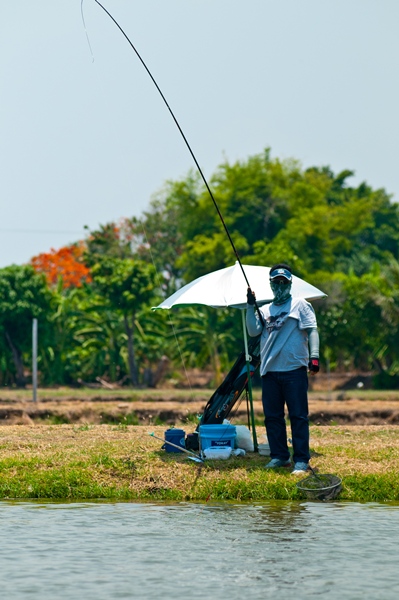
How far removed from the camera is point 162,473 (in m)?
10.0

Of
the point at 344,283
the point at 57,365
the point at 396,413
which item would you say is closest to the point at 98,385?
the point at 57,365

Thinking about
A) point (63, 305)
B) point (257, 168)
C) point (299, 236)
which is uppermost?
point (257, 168)

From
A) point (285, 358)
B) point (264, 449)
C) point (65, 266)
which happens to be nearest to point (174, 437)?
point (264, 449)

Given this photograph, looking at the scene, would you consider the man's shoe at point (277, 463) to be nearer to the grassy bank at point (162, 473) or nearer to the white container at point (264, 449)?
the grassy bank at point (162, 473)

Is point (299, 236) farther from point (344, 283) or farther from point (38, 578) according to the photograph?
point (38, 578)

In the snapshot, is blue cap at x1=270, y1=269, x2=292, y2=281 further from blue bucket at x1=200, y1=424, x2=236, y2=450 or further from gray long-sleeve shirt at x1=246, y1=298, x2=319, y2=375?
blue bucket at x1=200, y1=424, x2=236, y2=450

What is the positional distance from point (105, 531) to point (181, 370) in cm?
3488

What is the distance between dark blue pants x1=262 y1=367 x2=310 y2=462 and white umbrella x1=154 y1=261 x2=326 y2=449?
697 mm

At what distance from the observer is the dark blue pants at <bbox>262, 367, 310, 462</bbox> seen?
Result: 1010 cm

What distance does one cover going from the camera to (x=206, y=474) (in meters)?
9.99

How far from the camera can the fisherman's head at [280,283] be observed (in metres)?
10.2

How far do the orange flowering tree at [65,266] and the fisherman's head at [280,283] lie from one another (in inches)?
1766

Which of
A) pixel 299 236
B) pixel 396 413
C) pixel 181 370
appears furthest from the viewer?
pixel 299 236

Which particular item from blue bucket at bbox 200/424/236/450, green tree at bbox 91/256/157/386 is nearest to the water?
blue bucket at bbox 200/424/236/450
